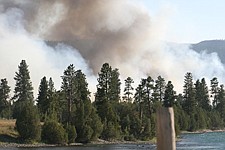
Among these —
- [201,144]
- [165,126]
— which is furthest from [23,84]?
[165,126]

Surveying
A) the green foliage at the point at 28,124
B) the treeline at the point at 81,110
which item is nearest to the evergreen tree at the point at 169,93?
the treeline at the point at 81,110

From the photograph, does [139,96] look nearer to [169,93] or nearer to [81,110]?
[169,93]

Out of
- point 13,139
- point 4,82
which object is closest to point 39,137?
point 13,139

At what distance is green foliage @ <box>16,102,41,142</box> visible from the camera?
4710 inches

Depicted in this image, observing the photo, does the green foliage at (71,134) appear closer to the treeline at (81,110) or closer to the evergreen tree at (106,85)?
the treeline at (81,110)

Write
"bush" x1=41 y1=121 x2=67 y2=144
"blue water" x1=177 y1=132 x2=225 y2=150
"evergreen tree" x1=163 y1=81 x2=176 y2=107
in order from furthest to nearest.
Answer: "evergreen tree" x1=163 y1=81 x2=176 y2=107 → "bush" x1=41 y1=121 x2=67 y2=144 → "blue water" x1=177 y1=132 x2=225 y2=150

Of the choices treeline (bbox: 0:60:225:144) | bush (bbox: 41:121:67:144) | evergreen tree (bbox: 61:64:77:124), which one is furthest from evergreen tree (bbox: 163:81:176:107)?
bush (bbox: 41:121:67:144)

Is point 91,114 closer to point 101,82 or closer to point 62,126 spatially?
point 62,126

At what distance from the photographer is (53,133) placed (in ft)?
405

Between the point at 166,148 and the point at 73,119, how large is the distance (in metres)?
121

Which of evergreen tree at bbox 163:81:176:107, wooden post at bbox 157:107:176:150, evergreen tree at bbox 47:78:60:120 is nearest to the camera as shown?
wooden post at bbox 157:107:176:150

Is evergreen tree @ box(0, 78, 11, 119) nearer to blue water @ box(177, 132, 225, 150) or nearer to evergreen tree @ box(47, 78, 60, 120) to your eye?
evergreen tree @ box(47, 78, 60, 120)

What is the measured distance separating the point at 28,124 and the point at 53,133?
248 inches

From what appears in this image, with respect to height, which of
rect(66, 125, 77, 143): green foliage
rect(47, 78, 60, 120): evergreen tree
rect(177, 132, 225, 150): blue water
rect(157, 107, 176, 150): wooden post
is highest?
rect(47, 78, 60, 120): evergreen tree
